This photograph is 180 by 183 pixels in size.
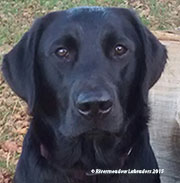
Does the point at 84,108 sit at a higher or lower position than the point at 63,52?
lower

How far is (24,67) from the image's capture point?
329 cm

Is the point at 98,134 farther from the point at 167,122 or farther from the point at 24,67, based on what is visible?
the point at 167,122

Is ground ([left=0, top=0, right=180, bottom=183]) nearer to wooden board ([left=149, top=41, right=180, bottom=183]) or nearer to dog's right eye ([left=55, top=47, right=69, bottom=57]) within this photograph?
wooden board ([left=149, top=41, right=180, bottom=183])

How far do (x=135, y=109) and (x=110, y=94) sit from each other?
19.0 inches

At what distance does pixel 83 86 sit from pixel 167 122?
4.79 ft

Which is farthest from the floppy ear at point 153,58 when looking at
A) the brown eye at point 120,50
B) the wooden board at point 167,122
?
the wooden board at point 167,122

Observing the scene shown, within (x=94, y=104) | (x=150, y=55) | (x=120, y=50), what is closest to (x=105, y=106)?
(x=94, y=104)

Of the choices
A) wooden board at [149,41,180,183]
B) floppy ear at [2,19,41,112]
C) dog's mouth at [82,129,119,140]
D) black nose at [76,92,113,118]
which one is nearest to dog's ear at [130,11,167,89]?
dog's mouth at [82,129,119,140]

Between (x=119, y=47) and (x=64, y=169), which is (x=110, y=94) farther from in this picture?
(x=64, y=169)

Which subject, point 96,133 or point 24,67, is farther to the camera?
point 24,67

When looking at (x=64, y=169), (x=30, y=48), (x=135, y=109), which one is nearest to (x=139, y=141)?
(x=135, y=109)

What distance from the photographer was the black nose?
9.47 ft

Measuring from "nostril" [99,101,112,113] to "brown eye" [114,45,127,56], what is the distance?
1.23 feet

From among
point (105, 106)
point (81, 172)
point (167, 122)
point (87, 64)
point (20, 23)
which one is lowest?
point (20, 23)
